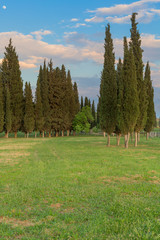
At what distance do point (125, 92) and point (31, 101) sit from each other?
88.0 ft

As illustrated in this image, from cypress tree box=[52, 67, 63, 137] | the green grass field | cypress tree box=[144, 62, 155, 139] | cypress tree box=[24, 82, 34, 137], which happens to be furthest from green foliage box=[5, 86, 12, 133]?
the green grass field

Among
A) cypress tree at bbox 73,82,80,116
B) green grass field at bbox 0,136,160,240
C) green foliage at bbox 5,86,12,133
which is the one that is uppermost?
cypress tree at bbox 73,82,80,116

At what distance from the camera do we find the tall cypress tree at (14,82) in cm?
4419

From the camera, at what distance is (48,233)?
428 cm

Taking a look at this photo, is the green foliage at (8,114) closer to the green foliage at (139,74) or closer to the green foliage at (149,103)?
the green foliage at (149,103)

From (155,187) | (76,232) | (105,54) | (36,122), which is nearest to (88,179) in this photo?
(155,187)

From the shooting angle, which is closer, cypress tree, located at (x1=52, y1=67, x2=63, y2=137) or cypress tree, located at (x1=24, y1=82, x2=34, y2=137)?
cypress tree, located at (x1=24, y1=82, x2=34, y2=137)

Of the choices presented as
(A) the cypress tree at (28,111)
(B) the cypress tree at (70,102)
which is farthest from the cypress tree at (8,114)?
(B) the cypress tree at (70,102)

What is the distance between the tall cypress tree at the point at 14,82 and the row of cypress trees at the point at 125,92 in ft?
79.4

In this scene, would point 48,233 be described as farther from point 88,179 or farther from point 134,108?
point 134,108

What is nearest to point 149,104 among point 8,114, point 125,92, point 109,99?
point 109,99

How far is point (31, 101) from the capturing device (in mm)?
45094

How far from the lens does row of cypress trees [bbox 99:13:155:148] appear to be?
22094mm

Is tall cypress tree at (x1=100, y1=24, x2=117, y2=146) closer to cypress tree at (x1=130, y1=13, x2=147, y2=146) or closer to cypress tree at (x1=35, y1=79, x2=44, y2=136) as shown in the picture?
cypress tree at (x1=130, y1=13, x2=147, y2=146)
